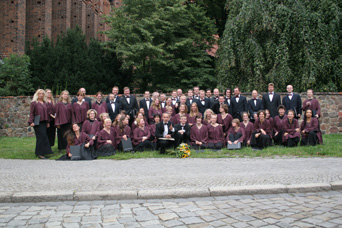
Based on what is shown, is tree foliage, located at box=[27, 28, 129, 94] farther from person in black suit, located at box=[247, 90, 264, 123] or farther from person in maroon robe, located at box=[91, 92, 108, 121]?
person in black suit, located at box=[247, 90, 264, 123]

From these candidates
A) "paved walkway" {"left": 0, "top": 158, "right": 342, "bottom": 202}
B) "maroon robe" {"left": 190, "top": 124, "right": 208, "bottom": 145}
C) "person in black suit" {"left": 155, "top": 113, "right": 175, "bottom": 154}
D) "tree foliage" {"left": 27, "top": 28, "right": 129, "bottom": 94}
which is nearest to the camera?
"paved walkway" {"left": 0, "top": 158, "right": 342, "bottom": 202}

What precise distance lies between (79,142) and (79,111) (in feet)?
5.53

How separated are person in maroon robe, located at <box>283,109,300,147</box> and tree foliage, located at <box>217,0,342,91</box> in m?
5.45

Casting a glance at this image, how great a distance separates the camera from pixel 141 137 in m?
10.8

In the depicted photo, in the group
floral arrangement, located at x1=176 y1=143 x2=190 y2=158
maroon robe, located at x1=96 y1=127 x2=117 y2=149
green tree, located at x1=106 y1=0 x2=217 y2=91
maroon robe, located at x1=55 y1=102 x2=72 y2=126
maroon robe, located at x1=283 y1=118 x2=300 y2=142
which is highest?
green tree, located at x1=106 y1=0 x2=217 y2=91

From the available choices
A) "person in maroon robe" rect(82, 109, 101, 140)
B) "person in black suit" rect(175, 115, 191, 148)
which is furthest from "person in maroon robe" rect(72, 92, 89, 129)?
"person in black suit" rect(175, 115, 191, 148)

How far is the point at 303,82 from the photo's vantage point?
1605 cm

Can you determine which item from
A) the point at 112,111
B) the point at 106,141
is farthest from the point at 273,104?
the point at 106,141

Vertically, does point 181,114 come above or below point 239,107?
below

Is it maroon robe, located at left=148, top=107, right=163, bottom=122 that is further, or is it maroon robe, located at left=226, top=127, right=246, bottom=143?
maroon robe, located at left=148, top=107, right=163, bottom=122

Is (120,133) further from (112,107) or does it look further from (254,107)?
(254,107)

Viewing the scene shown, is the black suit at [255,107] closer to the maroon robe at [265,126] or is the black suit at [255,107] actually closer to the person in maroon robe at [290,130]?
the maroon robe at [265,126]

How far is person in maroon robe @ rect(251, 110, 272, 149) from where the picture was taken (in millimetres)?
10812

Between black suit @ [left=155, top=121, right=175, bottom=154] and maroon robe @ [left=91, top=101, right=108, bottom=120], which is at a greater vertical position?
maroon robe @ [left=91, top=101, right=108, bottom=120]
